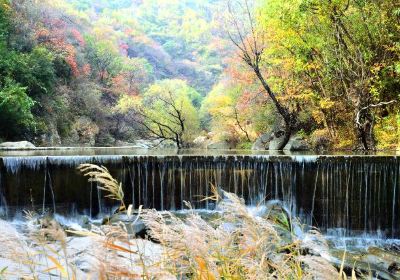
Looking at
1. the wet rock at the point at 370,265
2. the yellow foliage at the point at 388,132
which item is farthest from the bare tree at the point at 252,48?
the wet rock at the point at 370,265

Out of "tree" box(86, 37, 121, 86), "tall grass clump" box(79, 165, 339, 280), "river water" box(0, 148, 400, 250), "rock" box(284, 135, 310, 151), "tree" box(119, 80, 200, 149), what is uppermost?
"tree" box(86, 37, 121, 86)

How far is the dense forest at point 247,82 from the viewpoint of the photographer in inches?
583

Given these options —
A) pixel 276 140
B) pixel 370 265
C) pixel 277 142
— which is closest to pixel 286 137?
pixel 277 142

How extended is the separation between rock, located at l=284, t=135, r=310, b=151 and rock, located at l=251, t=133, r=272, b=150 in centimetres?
171

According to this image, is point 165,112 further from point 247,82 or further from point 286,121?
point 286,121

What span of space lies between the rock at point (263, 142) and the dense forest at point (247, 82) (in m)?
0.06

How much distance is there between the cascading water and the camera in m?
9.90

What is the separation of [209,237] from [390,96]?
15.4m

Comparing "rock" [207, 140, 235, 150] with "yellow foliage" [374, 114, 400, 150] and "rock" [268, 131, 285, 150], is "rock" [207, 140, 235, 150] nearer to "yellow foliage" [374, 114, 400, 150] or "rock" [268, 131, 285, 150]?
"rock" [268, 131, 285, 150]

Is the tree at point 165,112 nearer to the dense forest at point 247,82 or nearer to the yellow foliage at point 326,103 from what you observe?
the dense forest at point 247,82

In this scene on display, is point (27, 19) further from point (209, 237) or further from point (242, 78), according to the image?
point (209, 237)

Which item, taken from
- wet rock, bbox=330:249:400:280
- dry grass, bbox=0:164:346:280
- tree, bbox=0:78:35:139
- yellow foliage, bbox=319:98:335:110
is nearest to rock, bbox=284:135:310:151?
yellow foliage, bbox=319:98:335:110

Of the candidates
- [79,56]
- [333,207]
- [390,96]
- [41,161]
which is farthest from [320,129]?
[79,56]

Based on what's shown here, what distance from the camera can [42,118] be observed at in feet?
73.7
